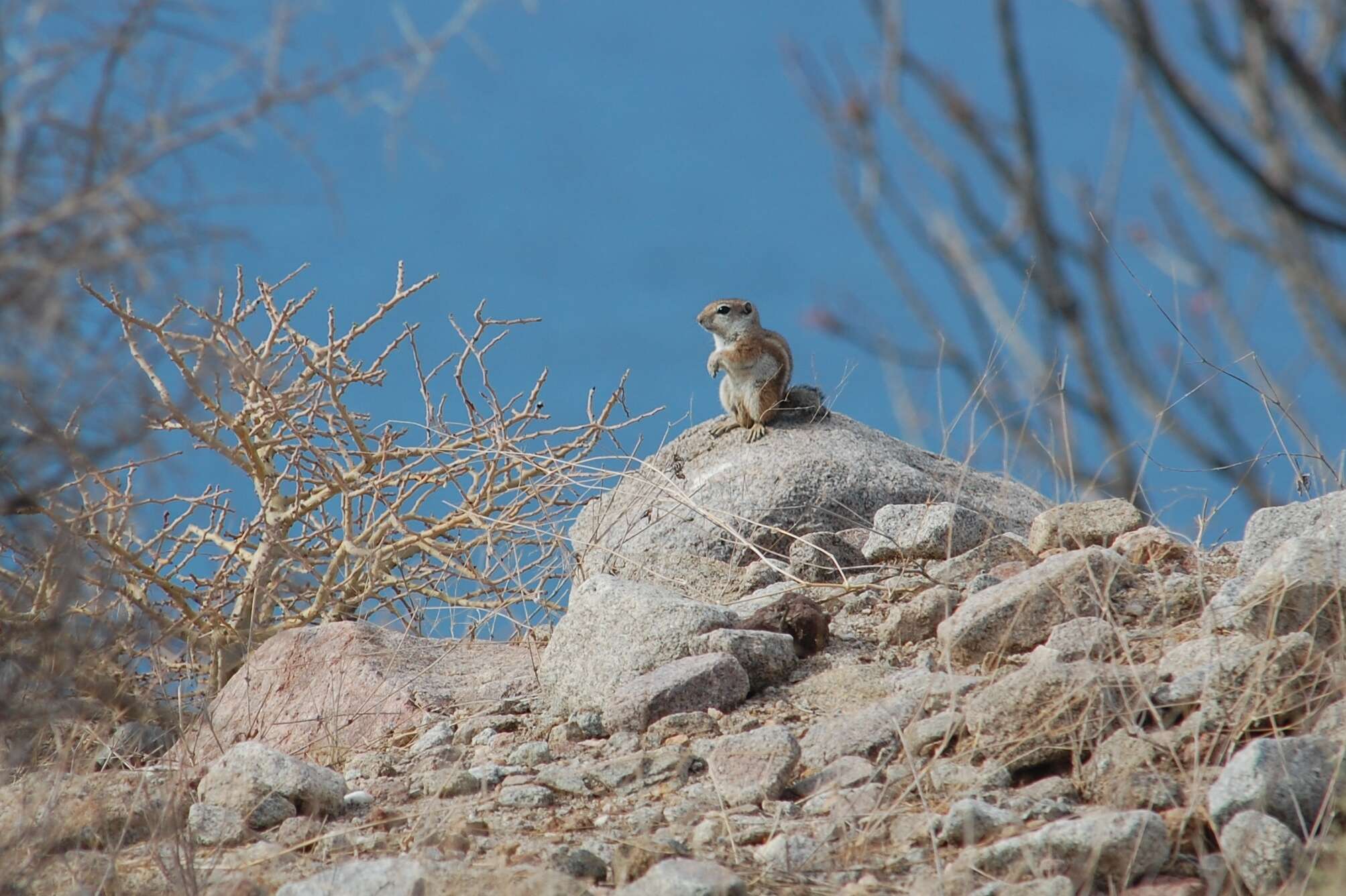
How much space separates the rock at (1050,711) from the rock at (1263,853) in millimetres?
577

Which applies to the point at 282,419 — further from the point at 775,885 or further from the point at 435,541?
the point at 775,885

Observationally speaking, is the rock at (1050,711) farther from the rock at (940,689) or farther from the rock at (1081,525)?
the rock at (1081,525)

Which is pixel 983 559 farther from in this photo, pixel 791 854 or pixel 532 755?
pixel 791 854

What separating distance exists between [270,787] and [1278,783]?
2871mm

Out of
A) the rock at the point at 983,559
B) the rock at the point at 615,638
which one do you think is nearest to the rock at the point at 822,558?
the rock at the point at 983,559

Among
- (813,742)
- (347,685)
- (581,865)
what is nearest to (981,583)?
(813,742)

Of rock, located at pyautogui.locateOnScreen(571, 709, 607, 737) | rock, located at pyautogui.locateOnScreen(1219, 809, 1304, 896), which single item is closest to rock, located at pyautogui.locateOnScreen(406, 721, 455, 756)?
rock, located at pyautogui.locateOnScreen(571, 709, 607, 737)

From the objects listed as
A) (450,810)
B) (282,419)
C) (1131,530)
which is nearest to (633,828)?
(450,810)

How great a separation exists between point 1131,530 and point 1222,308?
11.5ft

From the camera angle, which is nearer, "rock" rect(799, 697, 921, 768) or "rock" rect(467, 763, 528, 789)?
"rock" rect(799, 697, 921, 768)

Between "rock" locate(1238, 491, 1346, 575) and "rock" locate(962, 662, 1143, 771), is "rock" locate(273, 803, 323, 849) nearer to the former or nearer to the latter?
"rock" locate(962, 662, 1143, 771)

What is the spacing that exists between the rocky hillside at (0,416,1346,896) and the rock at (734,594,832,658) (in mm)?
11

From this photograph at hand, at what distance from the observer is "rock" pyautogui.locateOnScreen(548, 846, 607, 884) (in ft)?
11.8

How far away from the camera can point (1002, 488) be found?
7504 mm
